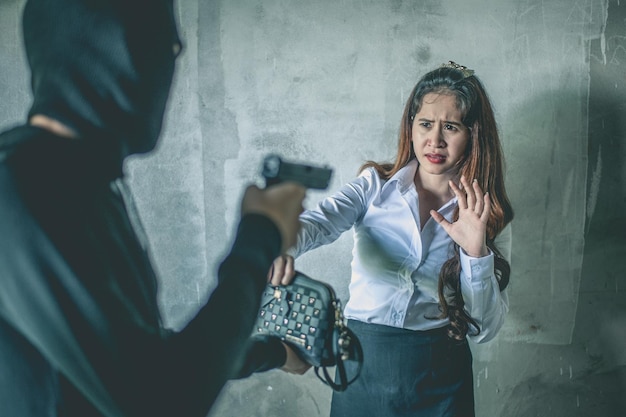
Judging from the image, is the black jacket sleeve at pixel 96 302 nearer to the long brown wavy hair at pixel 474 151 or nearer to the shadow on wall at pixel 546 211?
the long brown wavy hair at pixel 474 151

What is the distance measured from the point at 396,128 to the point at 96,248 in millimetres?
1553

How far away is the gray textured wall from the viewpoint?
1828 mm

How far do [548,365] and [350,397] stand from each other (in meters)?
0.98

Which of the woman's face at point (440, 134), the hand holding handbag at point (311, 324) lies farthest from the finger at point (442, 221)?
the hand holding handbag at point (311, 324)

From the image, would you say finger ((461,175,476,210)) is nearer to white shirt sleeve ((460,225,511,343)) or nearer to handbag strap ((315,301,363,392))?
white shirt sleeve ((460,225,511,343))

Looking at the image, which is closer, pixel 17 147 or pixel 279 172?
pixel 17 147

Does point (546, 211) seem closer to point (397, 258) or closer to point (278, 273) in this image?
point (397, 258)

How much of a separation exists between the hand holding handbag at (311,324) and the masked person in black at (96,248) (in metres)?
0.42

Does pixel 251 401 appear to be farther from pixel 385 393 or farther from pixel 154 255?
pixel 385 393

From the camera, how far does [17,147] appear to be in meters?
0.46

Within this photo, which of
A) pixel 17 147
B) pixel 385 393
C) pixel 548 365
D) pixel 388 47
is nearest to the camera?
pixel 17 147

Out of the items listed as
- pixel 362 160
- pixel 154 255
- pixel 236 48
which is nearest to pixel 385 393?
pixel 362 160

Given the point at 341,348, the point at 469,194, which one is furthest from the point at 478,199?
the point at 341,348

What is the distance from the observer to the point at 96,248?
Result: 0.48 metres
